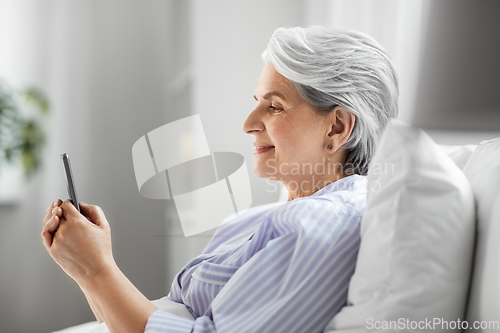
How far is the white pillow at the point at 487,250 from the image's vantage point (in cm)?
47

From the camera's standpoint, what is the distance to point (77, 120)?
2191mm

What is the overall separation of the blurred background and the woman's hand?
58.3 inches

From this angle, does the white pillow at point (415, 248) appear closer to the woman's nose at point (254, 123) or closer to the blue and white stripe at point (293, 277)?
the blue and white stripe at point (293, 277)

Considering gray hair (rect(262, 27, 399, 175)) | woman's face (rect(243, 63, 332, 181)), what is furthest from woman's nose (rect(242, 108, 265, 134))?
gray hair (rect(262, 27, 399, 175))

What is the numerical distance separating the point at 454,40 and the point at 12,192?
232 cm

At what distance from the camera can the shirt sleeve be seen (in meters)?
0.57

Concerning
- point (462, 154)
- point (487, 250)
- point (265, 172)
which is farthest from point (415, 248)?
point (265, 172)

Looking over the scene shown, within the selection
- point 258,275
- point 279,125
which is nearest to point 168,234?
point 279,125

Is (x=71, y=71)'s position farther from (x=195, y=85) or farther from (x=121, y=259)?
(x=121, y=259)

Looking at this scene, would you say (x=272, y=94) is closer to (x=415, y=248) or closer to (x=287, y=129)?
(x=287, y=129)

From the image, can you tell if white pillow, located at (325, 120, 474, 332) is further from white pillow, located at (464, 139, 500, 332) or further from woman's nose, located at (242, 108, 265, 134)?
woman's nose, located at (242, 108, 265, 134)

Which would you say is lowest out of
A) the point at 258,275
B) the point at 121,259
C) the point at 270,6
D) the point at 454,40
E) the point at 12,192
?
the point at 121,259

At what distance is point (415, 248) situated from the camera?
0.50m

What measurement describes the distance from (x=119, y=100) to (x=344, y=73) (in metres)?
1.73
